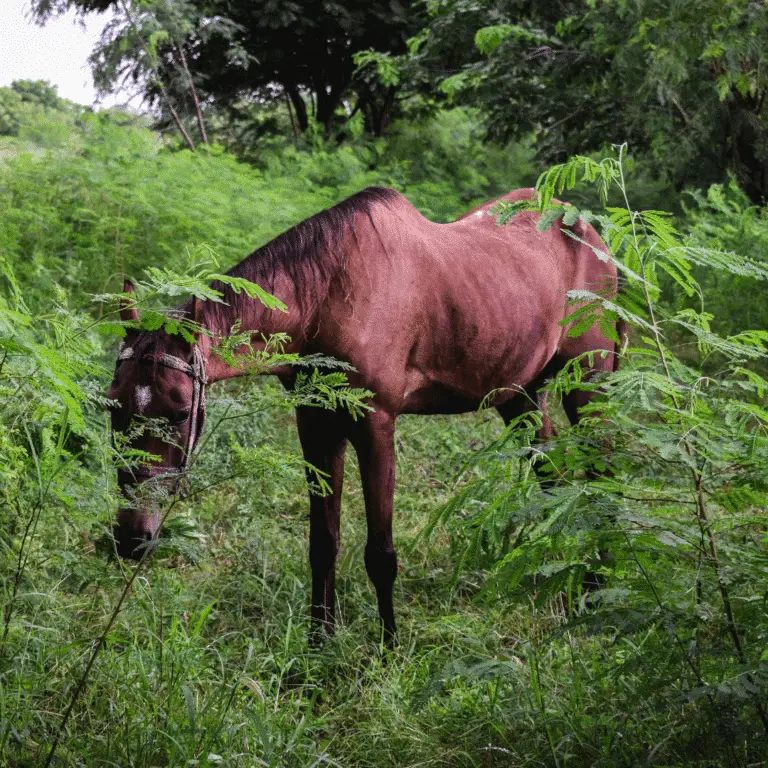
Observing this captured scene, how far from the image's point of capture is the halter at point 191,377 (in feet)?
9.30

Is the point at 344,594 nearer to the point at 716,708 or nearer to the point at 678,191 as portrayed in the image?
the point at 716,708

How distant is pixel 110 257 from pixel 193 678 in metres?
4.95

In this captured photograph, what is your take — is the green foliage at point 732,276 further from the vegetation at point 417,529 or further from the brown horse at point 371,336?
the brown horse at point 371,336

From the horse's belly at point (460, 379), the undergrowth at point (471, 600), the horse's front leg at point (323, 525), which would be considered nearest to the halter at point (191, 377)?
the undergrowth at point (471, 600)

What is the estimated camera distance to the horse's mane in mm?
3217

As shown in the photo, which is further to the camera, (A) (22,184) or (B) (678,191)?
(B) (678,191)

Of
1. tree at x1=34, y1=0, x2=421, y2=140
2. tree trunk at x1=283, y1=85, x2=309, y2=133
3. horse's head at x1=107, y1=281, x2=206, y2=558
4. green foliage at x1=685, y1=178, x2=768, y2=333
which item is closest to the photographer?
horse's head at x1=107, y1=281, x2=206, y2=558

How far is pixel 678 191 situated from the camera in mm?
9336

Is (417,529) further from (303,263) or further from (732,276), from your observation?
(732,276)

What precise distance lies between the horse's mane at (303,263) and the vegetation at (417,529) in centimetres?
27

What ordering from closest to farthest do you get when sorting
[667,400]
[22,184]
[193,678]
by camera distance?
[667,400] < [193,678] < [22,184]

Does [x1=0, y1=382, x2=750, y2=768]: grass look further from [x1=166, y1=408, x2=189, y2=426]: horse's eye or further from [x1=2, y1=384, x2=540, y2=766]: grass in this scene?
[x1=166, y1=408, x2=189, y2=426]: horse's eye

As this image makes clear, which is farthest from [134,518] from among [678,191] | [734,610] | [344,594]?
[678,191]

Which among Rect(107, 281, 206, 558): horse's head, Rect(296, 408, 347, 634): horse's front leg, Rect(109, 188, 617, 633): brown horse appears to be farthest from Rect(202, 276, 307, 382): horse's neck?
Rect(296, 408, 347, 634): horse's front leg
